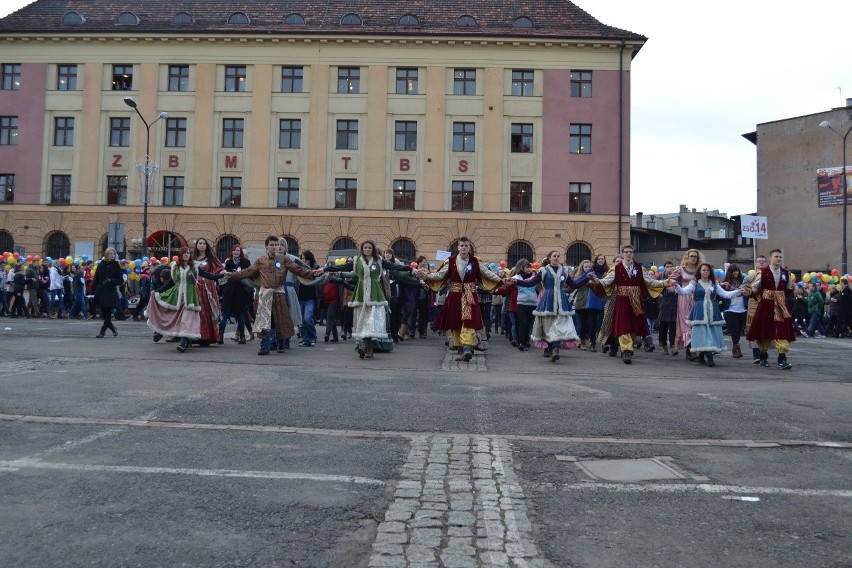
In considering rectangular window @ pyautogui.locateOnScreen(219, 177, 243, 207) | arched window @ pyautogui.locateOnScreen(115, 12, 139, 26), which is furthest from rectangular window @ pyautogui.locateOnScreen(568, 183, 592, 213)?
arched window @ pyautogui.locateOnScreen(115, 12, 139, 26)

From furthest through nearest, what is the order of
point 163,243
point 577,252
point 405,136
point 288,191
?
point 405,136, point 288,191, point 577,252, point 163,243

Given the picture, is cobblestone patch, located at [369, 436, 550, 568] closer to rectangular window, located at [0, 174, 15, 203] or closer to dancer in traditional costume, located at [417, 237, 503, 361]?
dancer in traditional costume, located at [417, 237, 503, 361]

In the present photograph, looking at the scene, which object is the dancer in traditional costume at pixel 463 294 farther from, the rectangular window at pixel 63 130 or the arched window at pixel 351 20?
the rectangular window at pixel 63 130

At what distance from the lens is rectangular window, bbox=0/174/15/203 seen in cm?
4506

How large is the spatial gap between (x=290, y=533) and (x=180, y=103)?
4415 centimetres

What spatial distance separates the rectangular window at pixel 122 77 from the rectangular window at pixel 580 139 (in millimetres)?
25150

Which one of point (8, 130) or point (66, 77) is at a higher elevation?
point (66, 77)

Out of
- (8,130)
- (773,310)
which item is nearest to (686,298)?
(773,310)

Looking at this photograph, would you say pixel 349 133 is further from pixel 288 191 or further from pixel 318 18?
pixel 318 18

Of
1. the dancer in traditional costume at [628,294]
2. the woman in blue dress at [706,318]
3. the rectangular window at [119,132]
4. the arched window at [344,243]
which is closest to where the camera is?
the woman in blue dress at [706,318]

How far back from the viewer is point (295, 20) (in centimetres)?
4556

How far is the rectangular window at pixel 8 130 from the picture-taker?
4531cm

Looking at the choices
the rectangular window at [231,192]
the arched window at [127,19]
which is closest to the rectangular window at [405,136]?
the rectangular window at [231,192]

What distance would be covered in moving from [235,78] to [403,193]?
38.0 ft
